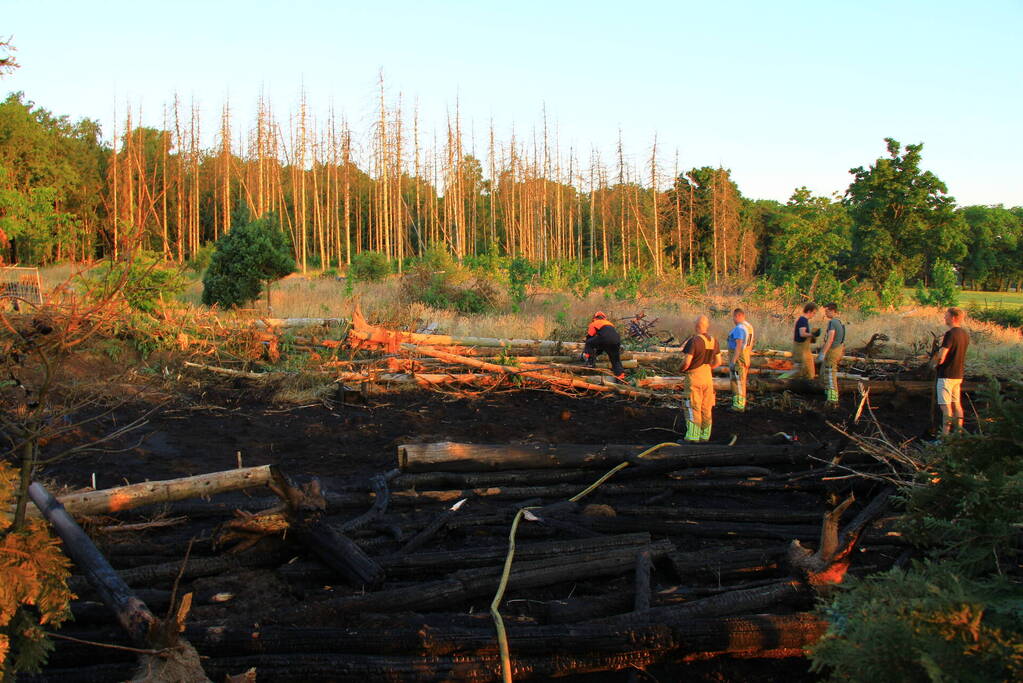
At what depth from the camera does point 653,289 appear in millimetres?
27469

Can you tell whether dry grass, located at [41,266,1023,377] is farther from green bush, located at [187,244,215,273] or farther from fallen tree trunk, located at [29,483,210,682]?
fallen tree trunk, located at [29,483,210,682]

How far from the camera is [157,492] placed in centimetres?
568

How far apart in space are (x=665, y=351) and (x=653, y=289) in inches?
485

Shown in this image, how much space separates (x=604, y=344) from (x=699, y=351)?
4178 mm

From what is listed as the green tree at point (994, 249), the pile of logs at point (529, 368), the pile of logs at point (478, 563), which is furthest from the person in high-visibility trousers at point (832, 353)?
the green tree at point (994, 249)

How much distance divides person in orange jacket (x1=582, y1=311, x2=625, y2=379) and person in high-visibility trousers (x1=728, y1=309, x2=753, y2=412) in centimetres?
214

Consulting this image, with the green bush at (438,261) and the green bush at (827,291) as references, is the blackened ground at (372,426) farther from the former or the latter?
the green bush at (827,291)

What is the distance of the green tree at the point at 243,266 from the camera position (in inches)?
741

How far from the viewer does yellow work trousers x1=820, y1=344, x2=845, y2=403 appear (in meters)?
12.9

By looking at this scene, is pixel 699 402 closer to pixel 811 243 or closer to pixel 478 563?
pixel 478 563

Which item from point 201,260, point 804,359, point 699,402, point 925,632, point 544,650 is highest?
point 201,260

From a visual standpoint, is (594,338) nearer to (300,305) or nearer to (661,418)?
(661,418)

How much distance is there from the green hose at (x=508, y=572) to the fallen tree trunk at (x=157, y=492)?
6.18ft

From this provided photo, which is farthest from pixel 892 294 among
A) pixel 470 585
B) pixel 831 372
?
pixel 470 585
